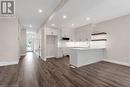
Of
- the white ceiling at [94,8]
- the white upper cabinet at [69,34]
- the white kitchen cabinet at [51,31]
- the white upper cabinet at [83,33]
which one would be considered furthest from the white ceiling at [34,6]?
the white upper cabinet at [83,33]

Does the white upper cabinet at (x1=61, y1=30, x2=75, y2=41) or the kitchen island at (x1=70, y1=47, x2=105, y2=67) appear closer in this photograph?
the kitchen island at (x1=70, y1=47, x2=105, y2=67)

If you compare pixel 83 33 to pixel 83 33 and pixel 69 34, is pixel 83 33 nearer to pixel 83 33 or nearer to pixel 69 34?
pixel 83 33

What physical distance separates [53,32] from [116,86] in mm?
6307

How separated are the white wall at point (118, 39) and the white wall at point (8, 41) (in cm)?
615

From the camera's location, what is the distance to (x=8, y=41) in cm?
553

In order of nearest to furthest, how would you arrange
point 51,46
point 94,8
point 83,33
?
point 94,8, point 51,46, point 83,33

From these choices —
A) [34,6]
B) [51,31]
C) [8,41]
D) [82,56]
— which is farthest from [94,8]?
[8,41]

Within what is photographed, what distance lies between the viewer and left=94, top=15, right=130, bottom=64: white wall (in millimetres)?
5213

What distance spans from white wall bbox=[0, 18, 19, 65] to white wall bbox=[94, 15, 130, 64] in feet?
20.2

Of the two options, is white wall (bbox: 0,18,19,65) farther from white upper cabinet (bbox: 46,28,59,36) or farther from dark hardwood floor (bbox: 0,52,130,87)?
white upper cabinet (bbox: 46,28,59,36)

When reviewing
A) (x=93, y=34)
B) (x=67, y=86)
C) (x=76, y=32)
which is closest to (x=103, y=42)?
(x=93, y=34)

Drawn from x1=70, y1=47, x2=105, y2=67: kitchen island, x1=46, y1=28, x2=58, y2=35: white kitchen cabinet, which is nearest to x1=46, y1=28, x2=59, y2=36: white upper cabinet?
x1=46, y1=28, x2=58, y2=35: white kitchen cabinet

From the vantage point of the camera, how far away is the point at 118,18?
5.69 m

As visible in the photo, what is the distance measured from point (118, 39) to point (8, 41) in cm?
684
